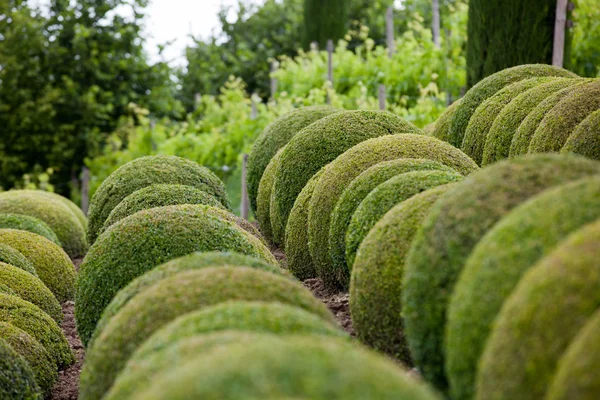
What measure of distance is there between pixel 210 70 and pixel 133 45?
6574mm

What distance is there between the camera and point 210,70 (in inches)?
1126

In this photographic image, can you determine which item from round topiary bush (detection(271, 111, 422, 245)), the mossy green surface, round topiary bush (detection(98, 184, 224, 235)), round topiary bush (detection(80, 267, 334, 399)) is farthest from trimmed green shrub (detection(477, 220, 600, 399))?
round topiary bush (detection(271, 111, 422, 245))

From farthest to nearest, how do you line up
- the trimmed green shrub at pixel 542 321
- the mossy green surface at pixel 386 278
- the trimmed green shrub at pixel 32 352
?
the trimmed green shrub at pixel 32 352, the mossy green surface at pixel 386 278, the trimmed green shrub at pixel 542 321

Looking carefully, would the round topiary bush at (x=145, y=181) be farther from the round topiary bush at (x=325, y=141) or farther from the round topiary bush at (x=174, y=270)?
the round topiary bush at (x=174, y=270)

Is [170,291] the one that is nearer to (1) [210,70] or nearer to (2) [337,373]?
(2) [337,373]

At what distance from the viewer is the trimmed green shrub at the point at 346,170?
721 centimetres

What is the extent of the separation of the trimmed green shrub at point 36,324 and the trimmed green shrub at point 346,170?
228 centimetres

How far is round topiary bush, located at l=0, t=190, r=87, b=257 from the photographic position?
40.4 feet

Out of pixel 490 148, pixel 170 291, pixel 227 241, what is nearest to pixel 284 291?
pixel 170 291

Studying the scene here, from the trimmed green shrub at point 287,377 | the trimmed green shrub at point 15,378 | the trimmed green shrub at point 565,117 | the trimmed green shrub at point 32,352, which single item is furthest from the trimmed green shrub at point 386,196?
the trimmed green shrub at point 287,377

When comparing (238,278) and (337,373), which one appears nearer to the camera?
(337,373)

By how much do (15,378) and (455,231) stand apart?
10.8ft

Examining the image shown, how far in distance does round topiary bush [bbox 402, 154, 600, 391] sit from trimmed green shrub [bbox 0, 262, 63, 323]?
475 cm

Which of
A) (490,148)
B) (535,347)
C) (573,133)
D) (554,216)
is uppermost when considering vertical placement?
(554,216)
